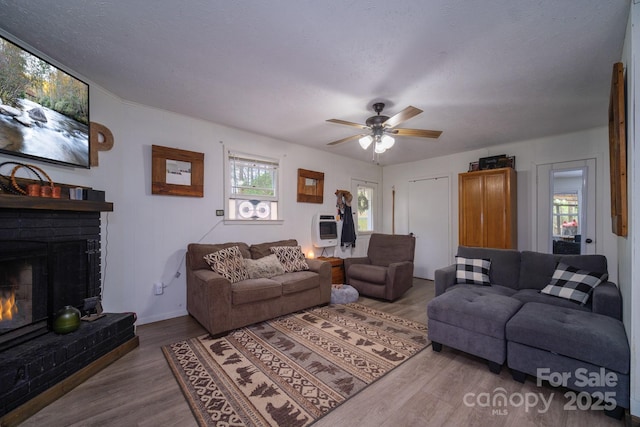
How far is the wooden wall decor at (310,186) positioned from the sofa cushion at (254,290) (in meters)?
1.85

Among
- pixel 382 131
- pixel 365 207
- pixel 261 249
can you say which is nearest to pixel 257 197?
pixel 261 249

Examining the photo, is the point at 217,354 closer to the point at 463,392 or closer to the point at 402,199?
the point at 463,392

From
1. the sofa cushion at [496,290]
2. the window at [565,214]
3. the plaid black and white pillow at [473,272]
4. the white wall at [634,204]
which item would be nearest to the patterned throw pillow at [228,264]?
the sofa cushion at [496,290]

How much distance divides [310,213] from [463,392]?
3.36 metres

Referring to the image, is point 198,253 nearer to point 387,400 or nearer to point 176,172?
point 176,172

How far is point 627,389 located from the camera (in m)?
1.55

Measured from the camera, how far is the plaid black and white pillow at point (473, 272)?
3021 millimetres

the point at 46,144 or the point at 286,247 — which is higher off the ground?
the point at 46,144

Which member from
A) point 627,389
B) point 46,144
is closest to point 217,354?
point 46,144

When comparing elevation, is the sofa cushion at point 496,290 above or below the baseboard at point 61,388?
above

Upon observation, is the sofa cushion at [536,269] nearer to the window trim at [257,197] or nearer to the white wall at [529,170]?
the white wall at [529,170]

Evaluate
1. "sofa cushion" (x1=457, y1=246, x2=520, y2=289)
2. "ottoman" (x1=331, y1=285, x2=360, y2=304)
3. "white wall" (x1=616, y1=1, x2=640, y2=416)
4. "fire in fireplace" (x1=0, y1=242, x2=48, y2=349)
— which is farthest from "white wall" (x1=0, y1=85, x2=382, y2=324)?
"white wall" (x1=616, y1=1, x2=640, y2=416)

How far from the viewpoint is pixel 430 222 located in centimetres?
536

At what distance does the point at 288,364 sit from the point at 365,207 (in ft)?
13.5
